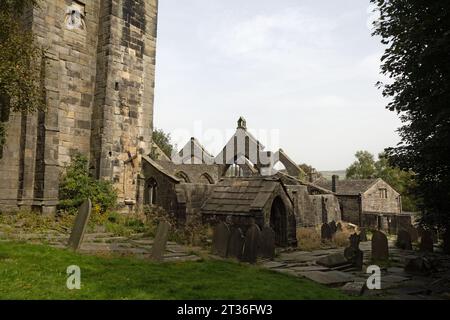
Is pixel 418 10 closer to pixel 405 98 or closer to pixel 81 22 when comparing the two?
pixel 405 98

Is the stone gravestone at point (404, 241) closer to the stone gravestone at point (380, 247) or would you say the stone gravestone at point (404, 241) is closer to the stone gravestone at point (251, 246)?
the stone gravestone at point (380, 247)

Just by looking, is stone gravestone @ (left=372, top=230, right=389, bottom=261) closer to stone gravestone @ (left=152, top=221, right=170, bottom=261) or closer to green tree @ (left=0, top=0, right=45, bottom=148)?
stone gravestone @ (left=152, top=221, right=170, bottom=261)

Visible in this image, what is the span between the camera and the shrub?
15.1m

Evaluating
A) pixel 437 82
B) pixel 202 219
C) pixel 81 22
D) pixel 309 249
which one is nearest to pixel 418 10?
pixel 437 82

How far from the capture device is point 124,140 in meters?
17.8

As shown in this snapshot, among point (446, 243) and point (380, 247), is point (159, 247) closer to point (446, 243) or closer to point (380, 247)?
point (380, 247)

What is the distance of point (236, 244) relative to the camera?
1026cm

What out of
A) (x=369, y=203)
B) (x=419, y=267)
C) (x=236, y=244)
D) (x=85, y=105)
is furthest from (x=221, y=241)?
(x=369, y=203)

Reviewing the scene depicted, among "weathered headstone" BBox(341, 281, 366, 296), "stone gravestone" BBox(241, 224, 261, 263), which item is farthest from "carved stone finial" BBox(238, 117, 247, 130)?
"weathered headstone" BBox(341, 281, 366, 296)

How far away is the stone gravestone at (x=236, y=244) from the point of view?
10172 mm

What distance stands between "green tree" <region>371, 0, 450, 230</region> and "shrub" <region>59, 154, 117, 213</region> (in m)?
11.5

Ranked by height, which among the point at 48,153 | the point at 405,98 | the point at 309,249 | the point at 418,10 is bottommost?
the point at 309,249

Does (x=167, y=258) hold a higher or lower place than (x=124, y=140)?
lower

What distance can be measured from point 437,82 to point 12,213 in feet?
48.1
